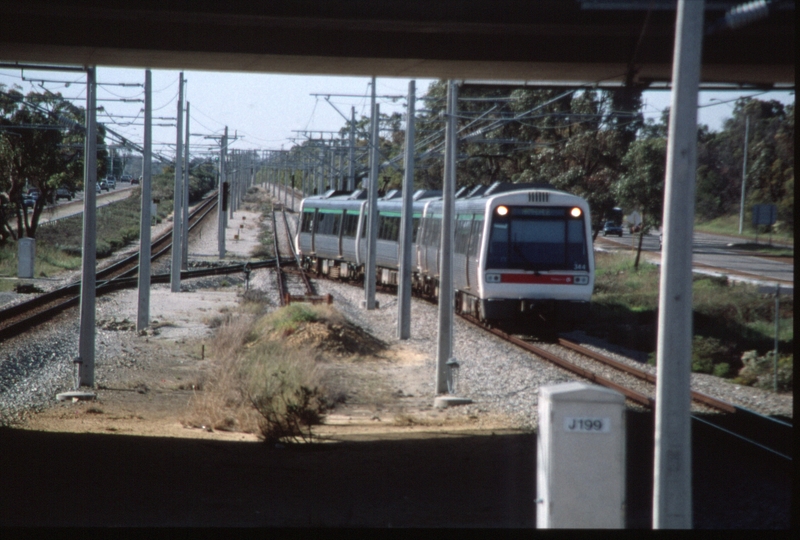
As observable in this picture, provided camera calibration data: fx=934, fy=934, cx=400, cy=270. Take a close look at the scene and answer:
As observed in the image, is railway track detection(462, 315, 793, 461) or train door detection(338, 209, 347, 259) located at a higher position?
train door detection(338, 209, 347, 259)

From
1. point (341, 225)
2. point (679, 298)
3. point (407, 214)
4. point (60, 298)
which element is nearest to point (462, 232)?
point (407, 214)

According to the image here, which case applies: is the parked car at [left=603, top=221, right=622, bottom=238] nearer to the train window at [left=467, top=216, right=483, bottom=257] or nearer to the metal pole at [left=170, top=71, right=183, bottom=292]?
the metal pole at [left=170, top=71, right=183, bottom=292]

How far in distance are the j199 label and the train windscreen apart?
14258 millimetres

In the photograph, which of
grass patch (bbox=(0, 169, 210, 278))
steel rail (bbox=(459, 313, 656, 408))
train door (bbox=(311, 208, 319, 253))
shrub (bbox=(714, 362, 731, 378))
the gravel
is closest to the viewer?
steel rail (bbox=(459, 313, 656, 408))

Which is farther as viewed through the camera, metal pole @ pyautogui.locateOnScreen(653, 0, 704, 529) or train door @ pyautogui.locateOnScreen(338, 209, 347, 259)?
Result: train door @ pyautogui.locateOnScreen(338, 209, 347, 259)

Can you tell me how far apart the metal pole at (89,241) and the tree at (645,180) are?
2105cm

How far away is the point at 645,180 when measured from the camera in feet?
104

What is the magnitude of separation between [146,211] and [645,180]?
692 inches

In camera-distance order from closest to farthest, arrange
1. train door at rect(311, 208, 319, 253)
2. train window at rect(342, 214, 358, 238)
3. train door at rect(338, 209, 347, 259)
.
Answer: train window at rect(342, 214, 358, 238) < train door at rect(338, 209, 347, 259) < train door at rect(311, 208, 319, 253)

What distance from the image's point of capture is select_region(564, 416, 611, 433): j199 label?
5828 millimetres

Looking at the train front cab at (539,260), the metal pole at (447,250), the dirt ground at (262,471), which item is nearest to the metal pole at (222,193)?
the train front cab at (539,260)

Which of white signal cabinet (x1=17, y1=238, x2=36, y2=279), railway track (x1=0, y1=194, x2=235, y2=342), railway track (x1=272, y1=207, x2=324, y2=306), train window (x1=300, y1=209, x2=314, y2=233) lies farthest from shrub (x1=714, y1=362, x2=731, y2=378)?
train window (x1=300, y1=209, x2=314, y2=233)

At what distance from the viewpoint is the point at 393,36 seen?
462 inches

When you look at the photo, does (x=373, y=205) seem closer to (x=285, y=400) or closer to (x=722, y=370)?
(x=722, y=370)
